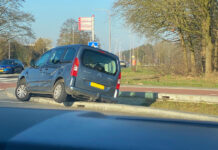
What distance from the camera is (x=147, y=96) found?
10.7m

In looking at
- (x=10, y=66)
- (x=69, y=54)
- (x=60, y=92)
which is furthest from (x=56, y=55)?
(x=10, y=66)

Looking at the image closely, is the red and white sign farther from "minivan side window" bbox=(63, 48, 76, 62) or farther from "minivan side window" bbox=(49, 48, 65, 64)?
"minivan side window" bbox=(63, 48, 76, 62)

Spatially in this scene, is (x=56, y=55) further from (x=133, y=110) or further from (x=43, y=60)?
(x=133, y=110)

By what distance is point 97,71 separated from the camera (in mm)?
8258

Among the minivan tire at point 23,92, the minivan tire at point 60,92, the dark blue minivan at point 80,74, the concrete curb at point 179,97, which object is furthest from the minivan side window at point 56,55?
the concrete curb at point 179,97

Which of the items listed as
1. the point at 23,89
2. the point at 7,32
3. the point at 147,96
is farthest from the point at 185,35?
the point at 7,32

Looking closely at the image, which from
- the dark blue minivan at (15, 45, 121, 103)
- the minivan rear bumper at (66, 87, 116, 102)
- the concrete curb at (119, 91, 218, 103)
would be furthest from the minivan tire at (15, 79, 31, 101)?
the concrete curb at (119, 91, 218, 103)

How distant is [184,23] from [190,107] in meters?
12.7

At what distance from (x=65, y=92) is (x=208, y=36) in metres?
14.7

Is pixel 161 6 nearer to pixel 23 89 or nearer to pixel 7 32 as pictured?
pixel 23 89

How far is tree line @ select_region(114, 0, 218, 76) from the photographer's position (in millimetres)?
19609

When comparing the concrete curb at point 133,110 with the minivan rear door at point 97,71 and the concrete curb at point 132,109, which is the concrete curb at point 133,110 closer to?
the concrete curb at point 132,109

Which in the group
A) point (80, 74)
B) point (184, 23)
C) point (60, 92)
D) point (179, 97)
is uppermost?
point (184, 23)

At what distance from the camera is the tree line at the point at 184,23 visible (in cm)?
1961
